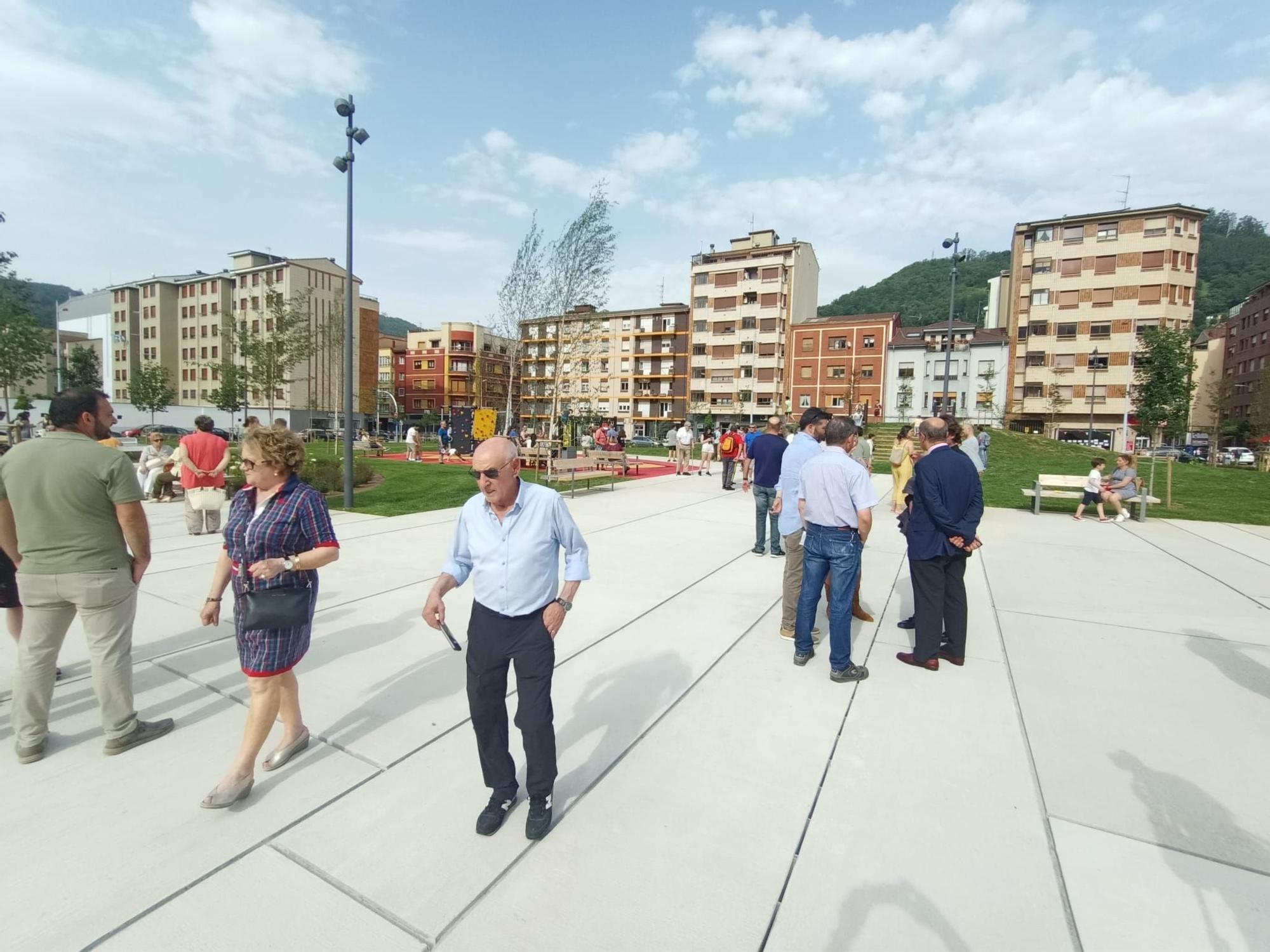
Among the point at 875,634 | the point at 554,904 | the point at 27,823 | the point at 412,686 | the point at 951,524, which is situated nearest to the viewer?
the point at 554,904

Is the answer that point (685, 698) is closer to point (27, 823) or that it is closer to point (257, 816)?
point (257, 816)

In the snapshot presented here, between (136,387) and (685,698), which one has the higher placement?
(136,387)

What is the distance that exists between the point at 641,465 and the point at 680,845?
67.5ft

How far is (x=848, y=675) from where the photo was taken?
4.04 m

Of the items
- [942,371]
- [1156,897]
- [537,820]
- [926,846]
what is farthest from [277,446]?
[942,371]

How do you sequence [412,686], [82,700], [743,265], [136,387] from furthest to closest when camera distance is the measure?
[743,265]
[136,387]
[412,686]
[82,700]

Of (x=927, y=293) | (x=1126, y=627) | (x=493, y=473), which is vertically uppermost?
(x=927, y=293)

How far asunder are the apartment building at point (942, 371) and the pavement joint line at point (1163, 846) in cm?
6212

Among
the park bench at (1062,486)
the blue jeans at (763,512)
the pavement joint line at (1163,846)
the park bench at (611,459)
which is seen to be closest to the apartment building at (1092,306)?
the park bench at (1062,486)

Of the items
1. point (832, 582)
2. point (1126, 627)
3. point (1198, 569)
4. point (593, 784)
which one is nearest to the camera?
point (593, 784)

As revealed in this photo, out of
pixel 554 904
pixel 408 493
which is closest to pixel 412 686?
pixel 554 904

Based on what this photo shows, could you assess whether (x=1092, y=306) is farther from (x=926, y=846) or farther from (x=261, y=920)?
(x=261, y=920)

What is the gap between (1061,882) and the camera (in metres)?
2.27

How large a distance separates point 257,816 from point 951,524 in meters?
4.28
